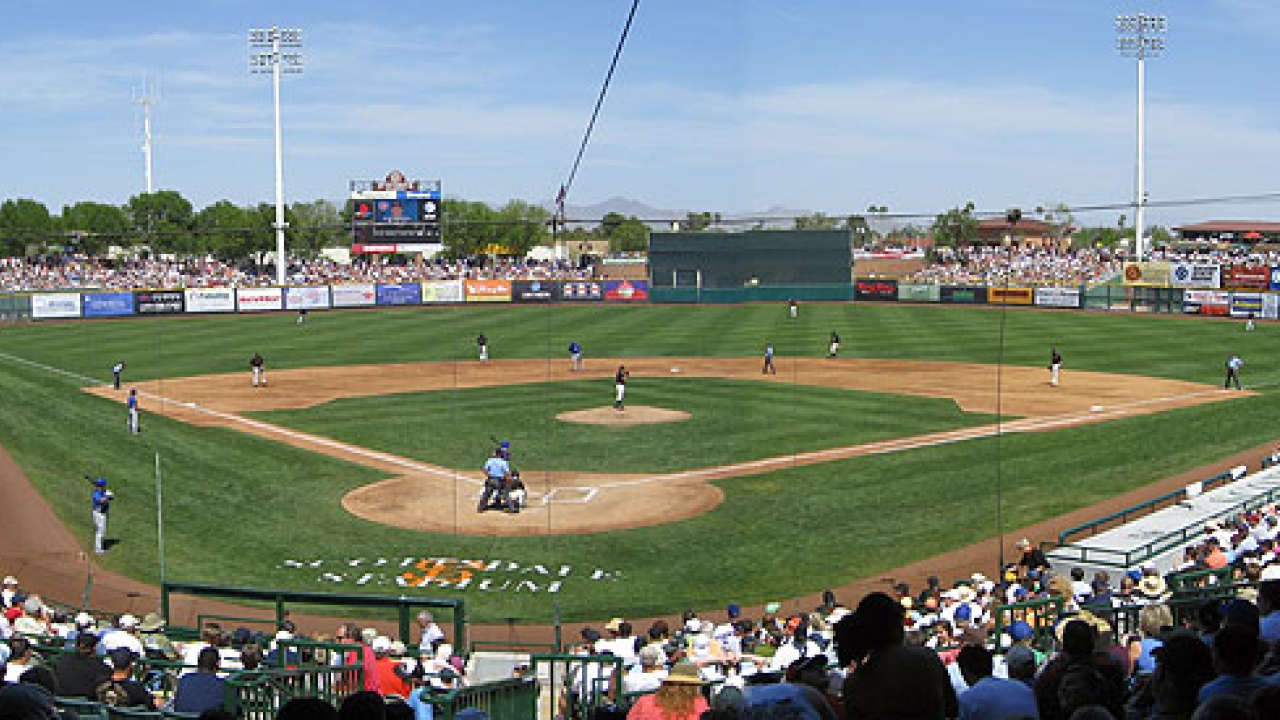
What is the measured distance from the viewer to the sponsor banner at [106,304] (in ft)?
225

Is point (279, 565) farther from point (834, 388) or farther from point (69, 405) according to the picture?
point (834, 388)

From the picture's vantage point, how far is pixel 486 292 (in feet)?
259

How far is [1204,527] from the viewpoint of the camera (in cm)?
1839

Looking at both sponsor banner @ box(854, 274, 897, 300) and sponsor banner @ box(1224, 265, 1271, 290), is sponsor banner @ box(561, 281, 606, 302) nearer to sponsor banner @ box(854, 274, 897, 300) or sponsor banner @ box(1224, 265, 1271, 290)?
sponsor banner @ box(854, 274, 897, 300)

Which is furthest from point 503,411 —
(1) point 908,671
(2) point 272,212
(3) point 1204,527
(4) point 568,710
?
(2) point 272,212

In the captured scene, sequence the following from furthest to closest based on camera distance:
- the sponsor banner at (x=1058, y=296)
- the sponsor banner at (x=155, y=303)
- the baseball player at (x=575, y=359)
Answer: the sponsor banner at (x=1058, y=296)
the sponsor banner at (x=155, y=303)
the baseball player at (x=575, y=359)

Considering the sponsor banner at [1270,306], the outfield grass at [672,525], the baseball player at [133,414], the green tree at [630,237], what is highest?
the green tree at [630,237]

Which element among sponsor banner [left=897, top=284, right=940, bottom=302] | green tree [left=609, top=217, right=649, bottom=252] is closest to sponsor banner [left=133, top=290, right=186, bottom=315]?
green tree [left=609, top=217, right=649, bottom=252]

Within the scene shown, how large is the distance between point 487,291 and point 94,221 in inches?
1713

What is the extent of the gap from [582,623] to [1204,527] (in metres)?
9.67

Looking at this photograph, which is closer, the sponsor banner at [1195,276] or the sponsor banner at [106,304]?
the sponsor banner at [1195,276]

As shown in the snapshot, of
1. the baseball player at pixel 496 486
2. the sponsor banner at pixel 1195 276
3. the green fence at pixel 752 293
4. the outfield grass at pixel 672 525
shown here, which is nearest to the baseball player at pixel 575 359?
the outfield grass at pixel 672 525

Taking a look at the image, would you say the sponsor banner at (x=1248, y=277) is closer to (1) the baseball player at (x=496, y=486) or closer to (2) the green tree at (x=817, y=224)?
(2) the green tree at (x=817, y=224)

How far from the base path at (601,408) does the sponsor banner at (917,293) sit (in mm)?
28493
